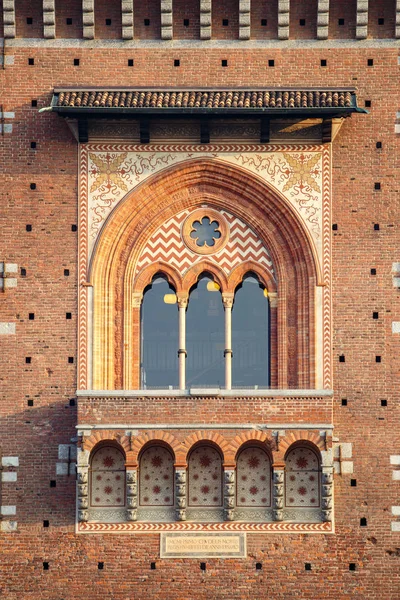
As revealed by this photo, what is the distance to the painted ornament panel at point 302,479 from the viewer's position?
36.2 m

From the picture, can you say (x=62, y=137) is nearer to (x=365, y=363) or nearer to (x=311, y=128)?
(x=311, y=128)

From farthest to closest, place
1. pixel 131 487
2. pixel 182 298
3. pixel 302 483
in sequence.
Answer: pixel 182 298, pixel 302 483, pixel 131 487

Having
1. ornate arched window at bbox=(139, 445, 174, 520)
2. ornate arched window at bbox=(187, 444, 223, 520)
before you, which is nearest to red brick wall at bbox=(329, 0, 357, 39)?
ornate arched window at bbox=(187, 444, 223, 520)

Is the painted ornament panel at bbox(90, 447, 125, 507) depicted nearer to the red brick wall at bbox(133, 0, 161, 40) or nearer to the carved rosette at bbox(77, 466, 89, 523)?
the carved rosette at bbox(77, 466, 89, 523)

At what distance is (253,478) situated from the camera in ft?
119

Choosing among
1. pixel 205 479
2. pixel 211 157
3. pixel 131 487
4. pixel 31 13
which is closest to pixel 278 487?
pixel 205 479

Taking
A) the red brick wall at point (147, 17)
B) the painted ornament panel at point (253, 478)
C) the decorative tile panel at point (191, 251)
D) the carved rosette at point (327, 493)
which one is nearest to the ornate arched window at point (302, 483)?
the carved rosette at point (327, 493)

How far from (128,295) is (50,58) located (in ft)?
18.2

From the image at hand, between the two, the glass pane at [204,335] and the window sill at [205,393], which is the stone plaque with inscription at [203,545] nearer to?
the window sill at [205,393]

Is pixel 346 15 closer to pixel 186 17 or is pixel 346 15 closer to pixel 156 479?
pixel 186 17

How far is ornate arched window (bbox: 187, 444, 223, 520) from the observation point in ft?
119

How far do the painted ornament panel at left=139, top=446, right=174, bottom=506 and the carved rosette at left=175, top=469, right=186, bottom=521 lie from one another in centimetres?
39

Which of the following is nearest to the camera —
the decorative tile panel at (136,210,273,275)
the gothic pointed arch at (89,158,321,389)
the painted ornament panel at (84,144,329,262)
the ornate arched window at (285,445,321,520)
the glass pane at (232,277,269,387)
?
the ornate arched window at (285,445,321,520)

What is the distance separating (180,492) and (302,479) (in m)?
2.63
